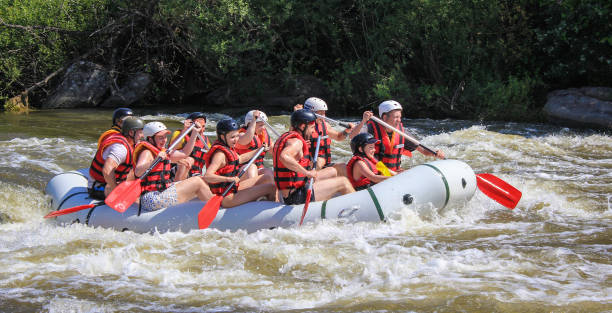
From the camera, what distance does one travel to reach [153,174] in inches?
207

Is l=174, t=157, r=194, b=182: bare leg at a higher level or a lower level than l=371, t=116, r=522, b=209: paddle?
higher

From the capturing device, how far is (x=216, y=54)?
43.5ft

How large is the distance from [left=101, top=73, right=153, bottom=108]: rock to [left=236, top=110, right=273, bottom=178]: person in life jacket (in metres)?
9.38

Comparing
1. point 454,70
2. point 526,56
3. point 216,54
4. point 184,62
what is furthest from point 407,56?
point 184,62

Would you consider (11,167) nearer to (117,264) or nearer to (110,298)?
(117,264)

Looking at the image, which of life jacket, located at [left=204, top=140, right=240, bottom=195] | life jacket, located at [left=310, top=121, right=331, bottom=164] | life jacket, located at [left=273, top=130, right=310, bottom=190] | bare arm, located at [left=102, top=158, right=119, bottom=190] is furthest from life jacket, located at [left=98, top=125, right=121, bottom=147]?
life jacket, located at [left=310, top=121, right=331, bottom=164]

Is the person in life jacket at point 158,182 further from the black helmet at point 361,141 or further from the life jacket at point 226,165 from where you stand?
the black helmet at point 361,141

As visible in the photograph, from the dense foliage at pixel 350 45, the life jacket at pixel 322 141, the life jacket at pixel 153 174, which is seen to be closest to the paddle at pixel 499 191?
the life jacket at pixel 322 141

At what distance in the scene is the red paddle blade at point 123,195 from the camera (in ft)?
16.5

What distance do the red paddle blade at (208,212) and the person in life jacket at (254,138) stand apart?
80cm

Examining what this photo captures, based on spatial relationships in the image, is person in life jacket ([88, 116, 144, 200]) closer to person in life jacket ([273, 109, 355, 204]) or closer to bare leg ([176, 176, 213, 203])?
bare leg ([176, 176, 213, 203])

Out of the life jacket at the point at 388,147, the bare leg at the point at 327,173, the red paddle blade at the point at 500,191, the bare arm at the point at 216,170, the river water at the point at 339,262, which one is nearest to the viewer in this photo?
the river water at the point at 339,262

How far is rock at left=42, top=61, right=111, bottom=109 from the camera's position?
14.6 meters

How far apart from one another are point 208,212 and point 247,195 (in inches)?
16.3
